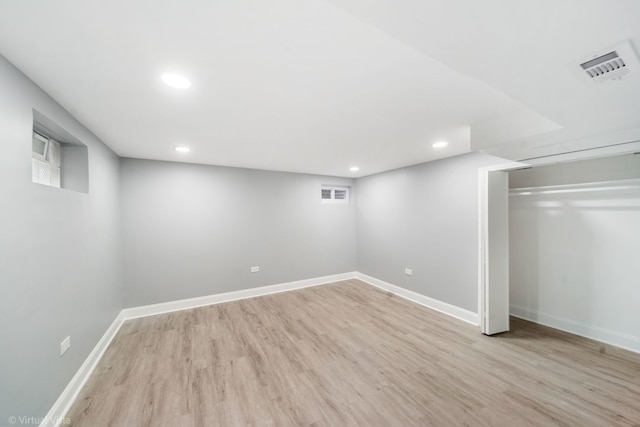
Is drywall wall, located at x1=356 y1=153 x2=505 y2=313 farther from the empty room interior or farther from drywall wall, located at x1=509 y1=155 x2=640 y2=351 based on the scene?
drywall wall, located at x1=509 y1=155 x2=640 y2=351

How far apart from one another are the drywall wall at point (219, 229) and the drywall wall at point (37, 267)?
1137 millimetres

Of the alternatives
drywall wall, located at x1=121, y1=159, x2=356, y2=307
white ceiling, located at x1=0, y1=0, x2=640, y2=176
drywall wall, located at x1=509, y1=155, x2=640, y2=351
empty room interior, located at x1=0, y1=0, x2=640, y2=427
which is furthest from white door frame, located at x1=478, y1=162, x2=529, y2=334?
drywall wall, located at x1=121, y1=159, x2=356, y2=307

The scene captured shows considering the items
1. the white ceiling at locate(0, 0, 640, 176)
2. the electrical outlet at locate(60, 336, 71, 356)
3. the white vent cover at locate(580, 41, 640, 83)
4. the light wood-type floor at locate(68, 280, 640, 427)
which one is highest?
the white ceiling at locate(0, 0, 640, 176)

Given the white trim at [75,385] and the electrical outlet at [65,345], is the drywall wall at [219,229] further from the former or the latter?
the electrical outlet at [65,345]

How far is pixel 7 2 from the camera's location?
0.94 meters

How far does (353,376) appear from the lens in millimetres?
2176

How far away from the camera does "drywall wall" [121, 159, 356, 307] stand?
353 cm

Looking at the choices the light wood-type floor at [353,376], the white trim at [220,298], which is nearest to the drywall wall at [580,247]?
the light wood-type floor at [353,376]

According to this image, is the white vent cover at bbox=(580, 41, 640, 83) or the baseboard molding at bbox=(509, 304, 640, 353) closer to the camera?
the white vent cover at bbox=(580, 41, 640, 83)

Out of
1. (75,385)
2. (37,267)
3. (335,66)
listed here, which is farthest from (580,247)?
(75,385)

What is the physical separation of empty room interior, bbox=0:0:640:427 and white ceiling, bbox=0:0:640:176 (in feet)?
0.04

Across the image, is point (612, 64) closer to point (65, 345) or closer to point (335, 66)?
point (335, 66)

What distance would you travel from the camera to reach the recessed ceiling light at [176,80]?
1.45 m

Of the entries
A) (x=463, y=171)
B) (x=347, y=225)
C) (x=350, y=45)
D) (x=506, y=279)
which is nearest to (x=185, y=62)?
(x=350, y=45)
